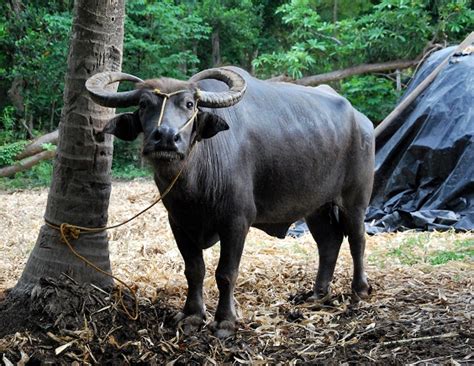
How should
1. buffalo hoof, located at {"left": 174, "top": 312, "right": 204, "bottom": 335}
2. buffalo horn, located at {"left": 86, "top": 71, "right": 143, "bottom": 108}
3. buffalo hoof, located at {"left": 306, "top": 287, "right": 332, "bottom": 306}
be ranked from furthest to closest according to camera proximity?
buffalo hoof, located at {"left": 306, "top": 287, "right": 332, "bottom": 306}, buffalo hoof, located at {"left": 174, "top": 312, "right": 204, "bottom": 335}, buffalo horn, located at {"left": 86, "top": 71, "right": 143, "bottom": 108}

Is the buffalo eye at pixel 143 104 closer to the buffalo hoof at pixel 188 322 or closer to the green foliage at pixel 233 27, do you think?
the buffalo hoof at pixel 188 322

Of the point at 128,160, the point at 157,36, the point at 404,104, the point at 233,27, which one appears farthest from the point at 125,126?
the point at 233,27

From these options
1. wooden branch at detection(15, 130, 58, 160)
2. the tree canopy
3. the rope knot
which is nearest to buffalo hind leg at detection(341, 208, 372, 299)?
the rope knot

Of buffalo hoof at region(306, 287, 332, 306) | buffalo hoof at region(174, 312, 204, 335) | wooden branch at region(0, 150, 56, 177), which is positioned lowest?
wooden branch at region(0, 150, 56, 177)

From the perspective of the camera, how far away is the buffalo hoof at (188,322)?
4.35m

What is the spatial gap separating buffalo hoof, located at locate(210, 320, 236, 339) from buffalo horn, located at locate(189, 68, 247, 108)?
4.74ft

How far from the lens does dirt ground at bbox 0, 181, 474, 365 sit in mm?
3922

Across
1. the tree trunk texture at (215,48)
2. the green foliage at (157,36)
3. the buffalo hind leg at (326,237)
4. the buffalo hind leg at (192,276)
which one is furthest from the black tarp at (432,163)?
the tree trunk texture at (215,48)

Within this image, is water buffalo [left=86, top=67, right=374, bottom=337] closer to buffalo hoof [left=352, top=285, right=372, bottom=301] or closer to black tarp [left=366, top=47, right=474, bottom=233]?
buffalo hoof [left=352, top=285, right=372, bottom=301]

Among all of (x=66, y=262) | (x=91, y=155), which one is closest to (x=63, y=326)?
(x=66, y=262)

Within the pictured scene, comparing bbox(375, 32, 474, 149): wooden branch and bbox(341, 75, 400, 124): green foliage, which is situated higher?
bbox(375, 32, 474, 149): wooden branch

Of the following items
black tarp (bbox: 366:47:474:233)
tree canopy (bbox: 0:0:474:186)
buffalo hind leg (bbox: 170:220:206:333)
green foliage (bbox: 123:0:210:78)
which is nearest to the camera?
buffalo hind leg (bbox: 170:220:206:333)

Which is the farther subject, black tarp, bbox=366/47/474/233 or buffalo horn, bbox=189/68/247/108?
black tarp, bbox=366/47/474/233

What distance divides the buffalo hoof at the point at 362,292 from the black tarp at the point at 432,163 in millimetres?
3270
